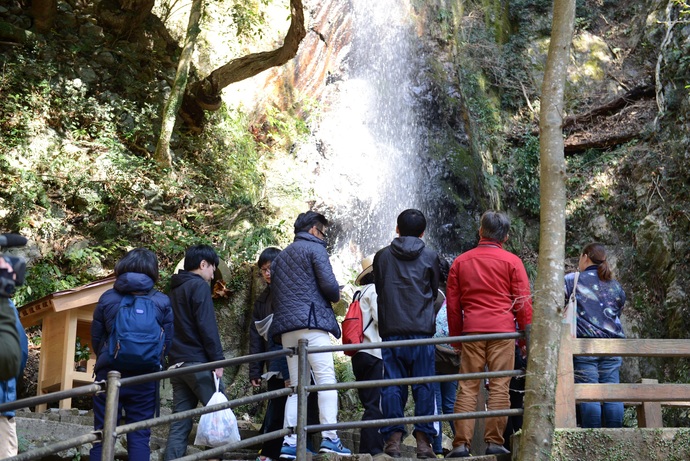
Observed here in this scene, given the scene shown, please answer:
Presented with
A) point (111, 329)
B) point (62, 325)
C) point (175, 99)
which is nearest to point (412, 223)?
point (111, 329)

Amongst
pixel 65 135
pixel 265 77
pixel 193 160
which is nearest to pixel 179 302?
pixel 65 135

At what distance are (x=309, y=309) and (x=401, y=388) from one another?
1015mm

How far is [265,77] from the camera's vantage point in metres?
16.9

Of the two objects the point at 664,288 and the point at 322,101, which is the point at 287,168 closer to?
the point at 322,101

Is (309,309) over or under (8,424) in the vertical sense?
over

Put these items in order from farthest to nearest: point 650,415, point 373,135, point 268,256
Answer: point 373,135, point 268,256, point 650,415

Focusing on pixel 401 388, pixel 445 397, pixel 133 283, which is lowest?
pixel 445 397

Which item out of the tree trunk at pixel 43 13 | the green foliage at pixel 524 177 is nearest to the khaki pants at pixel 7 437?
the tree trunk at pixel 43 13

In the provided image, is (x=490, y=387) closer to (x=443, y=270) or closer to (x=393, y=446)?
(x=393, y=446)

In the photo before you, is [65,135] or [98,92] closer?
[65,135]

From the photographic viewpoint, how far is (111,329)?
5.49 metres

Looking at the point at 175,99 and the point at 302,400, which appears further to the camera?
the point at 175,99

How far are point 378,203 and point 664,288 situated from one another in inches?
230

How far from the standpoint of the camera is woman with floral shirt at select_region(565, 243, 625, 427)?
6.47 m
